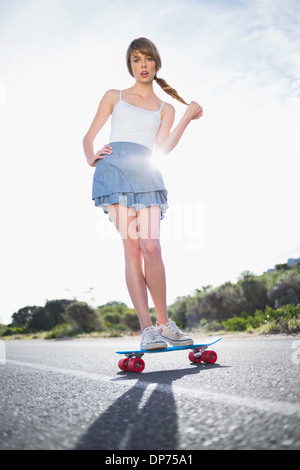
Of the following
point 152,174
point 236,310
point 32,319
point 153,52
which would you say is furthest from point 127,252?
point 32,319

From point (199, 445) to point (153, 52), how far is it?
3137 mm

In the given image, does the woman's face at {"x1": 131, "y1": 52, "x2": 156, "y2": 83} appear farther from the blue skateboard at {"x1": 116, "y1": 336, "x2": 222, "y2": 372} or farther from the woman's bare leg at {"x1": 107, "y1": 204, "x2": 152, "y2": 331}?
the blue skateboard at {"x1": 116, "y1": 336, "x2": 222, "y2": 372}

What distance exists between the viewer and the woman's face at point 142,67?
3.59 m

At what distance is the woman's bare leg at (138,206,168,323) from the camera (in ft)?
10.5

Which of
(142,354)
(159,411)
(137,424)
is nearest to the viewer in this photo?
(137,424)

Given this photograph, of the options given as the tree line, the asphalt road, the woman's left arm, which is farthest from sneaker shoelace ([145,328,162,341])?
the tree line

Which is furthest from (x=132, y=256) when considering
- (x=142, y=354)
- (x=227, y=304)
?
(x=227, y=304)

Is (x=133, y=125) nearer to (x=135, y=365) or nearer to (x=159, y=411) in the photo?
(x=135, y=365)

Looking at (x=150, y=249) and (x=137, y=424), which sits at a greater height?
(x=150, y=249)

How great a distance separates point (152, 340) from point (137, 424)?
1.51 metres

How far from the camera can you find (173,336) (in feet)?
10.2

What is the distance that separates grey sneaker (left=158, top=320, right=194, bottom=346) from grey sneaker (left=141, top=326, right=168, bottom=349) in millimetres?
128

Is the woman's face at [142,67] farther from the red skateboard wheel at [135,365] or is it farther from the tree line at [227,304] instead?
the tree line at [227,304]

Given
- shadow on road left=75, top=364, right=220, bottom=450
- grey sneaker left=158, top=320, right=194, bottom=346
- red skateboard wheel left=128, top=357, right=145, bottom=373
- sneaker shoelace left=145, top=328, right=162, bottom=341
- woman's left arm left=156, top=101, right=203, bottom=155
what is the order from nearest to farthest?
shadow on road left=75, top=364, right=220, bottom=450, red skateboard wheel left=128, top=357, right=145, bottom=373, sneaker shoelace left=145, top=328, right=162, bottom=341, grey sneaker left=158, top=320, right=194, bottom=346, woman's left arm left=156, top=101, right=203, bottom=155
